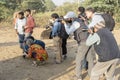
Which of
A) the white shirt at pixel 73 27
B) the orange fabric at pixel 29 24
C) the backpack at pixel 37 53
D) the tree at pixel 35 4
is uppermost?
the white shirt at pixel 73 27

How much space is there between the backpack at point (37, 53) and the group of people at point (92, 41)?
20.9 inches

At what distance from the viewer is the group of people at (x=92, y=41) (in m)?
5.93

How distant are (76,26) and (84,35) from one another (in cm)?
29

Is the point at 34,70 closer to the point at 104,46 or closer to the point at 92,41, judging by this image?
the point at 92,41

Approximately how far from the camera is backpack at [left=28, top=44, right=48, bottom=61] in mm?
8930

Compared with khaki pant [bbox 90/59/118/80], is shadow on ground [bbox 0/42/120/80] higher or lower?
lower

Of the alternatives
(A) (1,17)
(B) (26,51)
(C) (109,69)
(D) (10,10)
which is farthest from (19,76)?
(D) (10,10)

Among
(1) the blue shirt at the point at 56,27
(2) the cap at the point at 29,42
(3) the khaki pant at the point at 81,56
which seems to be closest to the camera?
(3) the khaki pant at the point at 81,56

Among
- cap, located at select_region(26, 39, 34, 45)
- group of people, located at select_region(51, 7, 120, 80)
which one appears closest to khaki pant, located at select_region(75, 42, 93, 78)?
group of people, located at select_region(51, 7, 120, 80)

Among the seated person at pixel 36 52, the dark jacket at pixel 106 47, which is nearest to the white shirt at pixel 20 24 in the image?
the seated person at pixel 36 52

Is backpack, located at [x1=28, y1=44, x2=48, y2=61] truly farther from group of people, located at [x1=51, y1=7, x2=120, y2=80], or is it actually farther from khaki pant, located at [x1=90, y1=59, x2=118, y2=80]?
khaki pant, located at [x1=90, y1=59, x2=118, y2=80]

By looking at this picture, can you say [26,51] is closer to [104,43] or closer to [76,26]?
[76,26]

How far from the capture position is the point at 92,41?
597 cm

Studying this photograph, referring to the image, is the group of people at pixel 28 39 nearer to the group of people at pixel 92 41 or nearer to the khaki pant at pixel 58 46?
the khaki pant at pixel 58 46
